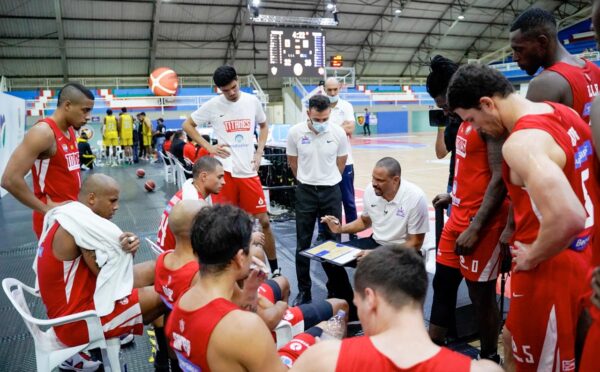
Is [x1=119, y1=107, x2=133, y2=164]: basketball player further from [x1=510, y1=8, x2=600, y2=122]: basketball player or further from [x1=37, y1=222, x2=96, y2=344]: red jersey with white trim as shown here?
[x1=510, y1=8, x2=600, y2=122]: basketball player

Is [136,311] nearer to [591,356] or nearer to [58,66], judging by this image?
[591,356]

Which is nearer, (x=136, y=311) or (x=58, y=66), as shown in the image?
(x=136, y=311)

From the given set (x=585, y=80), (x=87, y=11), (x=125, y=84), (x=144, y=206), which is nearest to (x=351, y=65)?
(x=125, y=84)

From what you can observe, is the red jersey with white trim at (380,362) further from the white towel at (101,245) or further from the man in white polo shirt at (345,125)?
the man in white polo shirt at (345,125)

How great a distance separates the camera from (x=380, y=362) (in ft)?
3.63

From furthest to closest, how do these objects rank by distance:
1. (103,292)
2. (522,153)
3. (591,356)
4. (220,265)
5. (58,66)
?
(58,66)
(103,292)
(220,265)
(522,153)
(591,356)

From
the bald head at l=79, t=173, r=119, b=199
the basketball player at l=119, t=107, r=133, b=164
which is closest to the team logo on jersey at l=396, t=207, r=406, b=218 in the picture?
the bald head at l=79, t=173, r=119, b=199

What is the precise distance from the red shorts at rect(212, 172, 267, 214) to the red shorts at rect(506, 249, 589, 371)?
2.88 metres

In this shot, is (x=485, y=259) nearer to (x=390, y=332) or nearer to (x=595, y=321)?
(x=595, y=321)

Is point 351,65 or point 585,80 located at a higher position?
point 351,65

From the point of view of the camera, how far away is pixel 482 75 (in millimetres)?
1776

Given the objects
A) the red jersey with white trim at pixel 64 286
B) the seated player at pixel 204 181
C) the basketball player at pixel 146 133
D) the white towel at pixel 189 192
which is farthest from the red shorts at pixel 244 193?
the basketball player at pixel 146 133

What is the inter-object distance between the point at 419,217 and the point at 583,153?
1542 mm

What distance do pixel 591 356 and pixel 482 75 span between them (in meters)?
1.06
